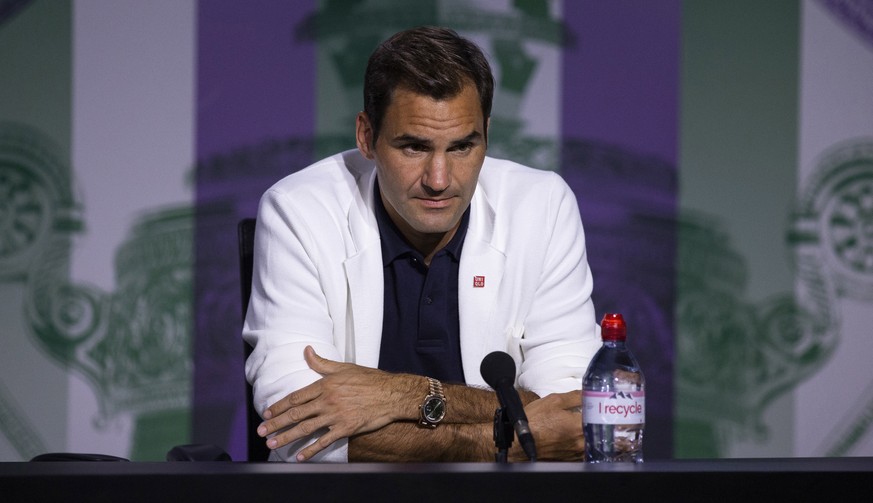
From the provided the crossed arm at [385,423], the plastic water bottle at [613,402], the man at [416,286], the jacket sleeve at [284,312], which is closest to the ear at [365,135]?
the man at [416,286]

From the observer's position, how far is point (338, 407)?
70.2 inches

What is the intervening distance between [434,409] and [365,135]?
0.69 meters

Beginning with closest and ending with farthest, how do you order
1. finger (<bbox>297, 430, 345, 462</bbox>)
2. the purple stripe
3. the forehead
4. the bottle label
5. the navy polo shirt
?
the bottle label
finger (<bbox>297, 430, 345, 462</bbox>)
the forehead
the navy polo shirt
the purple stripe

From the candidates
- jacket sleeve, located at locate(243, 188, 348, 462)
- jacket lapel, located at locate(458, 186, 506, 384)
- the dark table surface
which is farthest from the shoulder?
the dark table surface

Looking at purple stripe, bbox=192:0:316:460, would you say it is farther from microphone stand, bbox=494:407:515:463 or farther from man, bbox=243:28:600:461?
microphone stand, bbox=494:407:515:463

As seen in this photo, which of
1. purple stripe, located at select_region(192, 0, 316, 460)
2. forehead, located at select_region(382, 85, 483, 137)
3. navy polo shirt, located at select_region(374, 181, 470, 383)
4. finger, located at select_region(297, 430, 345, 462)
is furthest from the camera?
purple stripe, located at select_region(192, 0, 316, 460)

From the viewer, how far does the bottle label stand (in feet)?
4.95

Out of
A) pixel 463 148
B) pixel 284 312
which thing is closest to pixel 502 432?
pixel 284 312

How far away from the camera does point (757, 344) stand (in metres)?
3.28

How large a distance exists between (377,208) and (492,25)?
1253mm

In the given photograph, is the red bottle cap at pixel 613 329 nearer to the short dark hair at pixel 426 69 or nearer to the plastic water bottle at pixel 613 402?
the plastic water bottle at pixel 613 402

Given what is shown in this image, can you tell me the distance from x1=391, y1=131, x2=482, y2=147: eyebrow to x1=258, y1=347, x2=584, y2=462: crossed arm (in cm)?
51

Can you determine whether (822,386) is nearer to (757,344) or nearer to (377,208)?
(757,344)

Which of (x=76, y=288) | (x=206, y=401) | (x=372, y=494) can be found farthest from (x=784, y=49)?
(x=372, y=494)
